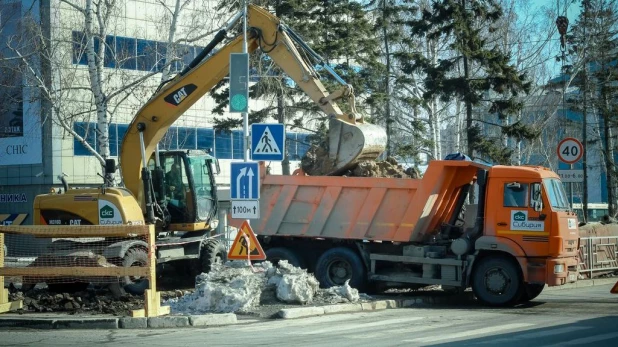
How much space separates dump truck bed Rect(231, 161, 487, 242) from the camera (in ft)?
63.4

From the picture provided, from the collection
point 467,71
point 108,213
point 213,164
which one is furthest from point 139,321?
point 467,71

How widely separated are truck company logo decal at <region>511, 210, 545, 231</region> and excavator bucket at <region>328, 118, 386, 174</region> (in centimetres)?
359

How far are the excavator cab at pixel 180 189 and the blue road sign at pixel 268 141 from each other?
14.8ft

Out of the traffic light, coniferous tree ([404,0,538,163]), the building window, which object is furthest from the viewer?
the building window

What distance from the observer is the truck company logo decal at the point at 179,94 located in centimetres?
2061

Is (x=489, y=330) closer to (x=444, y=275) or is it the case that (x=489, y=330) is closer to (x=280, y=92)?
(x=444, y=275)

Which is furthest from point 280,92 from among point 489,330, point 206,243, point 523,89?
point 489,330

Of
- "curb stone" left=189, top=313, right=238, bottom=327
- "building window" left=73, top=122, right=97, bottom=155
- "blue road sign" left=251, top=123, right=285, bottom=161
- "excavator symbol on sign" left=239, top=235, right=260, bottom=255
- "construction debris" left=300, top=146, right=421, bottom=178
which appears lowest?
"curb stone" left=189, top=313, right=238, bottom=327

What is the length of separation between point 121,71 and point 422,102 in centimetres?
1381

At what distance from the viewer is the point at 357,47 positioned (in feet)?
125

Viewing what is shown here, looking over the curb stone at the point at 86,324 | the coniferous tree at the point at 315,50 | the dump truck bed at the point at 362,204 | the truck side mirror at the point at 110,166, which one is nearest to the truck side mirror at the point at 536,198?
the dump truck bed at the point at 362,204

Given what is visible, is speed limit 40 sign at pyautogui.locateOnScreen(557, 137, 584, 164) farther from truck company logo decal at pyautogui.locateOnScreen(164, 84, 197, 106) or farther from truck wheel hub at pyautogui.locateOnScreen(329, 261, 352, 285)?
truck company logo decal at pyautogui.locateOnScreen(164, 84, 197, 106)

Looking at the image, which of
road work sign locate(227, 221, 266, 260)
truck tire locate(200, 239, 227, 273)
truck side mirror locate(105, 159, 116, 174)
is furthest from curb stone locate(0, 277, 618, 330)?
truck tire locate(200, 239, 227, 273)

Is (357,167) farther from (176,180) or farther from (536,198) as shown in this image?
(176,180)
